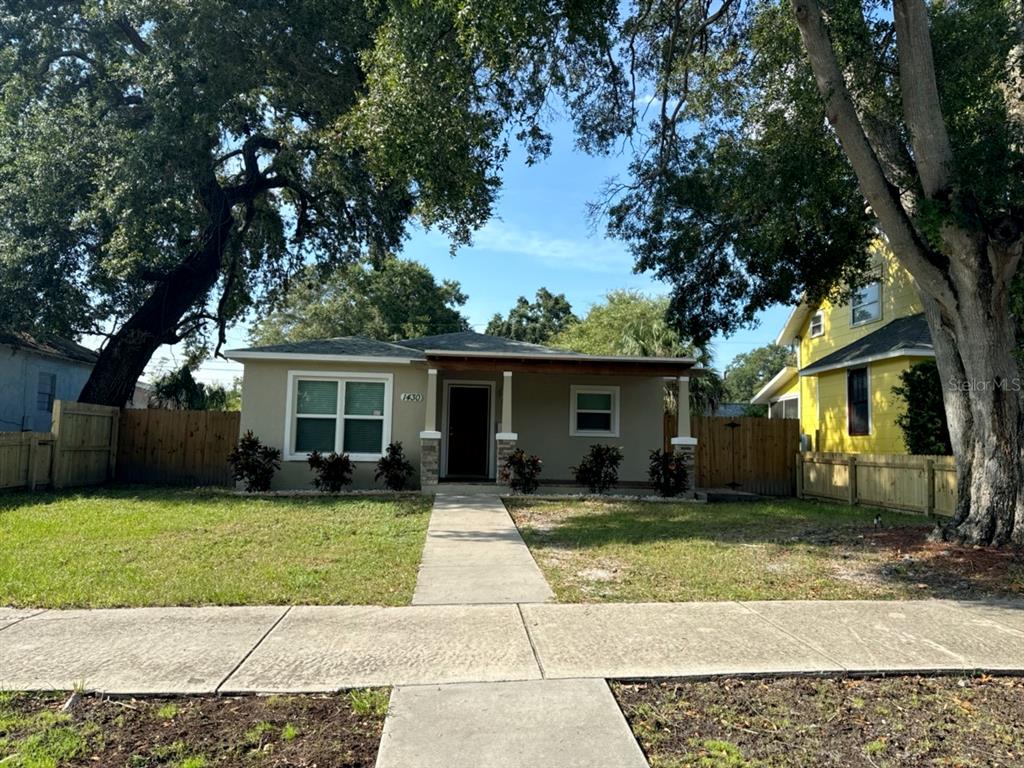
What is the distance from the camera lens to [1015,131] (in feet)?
26.4

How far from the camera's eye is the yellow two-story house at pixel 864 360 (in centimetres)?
1402

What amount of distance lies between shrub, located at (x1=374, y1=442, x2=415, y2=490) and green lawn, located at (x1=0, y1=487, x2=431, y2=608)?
1587mm

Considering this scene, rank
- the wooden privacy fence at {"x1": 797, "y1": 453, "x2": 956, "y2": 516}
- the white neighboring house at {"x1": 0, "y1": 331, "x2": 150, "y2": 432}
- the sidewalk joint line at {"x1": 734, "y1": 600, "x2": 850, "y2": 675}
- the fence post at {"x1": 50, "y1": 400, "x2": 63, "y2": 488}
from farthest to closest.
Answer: the white neighboring house at {"x1": 0, "y1": 331, "x2": 150, "y2": 432}
the fence post at {"x1": 50, "y1": 400, "x2": 63, "y2": 488}
the wooden privacy fence at {"x1": 797, "y1": 453, "x2": 956, "y2": 516}
the sidewalk joint line at {"x1": 734, "y1": 600, "x2": 850, "y2": 675}

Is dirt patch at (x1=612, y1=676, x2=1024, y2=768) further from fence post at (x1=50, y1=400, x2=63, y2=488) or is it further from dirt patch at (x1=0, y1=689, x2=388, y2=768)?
fence post at (x1=50, y1=400, x2=63, y2=488)

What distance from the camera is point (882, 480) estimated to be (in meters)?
12.3

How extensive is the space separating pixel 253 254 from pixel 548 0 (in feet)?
45.1

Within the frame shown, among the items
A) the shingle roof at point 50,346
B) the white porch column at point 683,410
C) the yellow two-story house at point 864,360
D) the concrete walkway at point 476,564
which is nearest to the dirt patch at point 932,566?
the concrete walkway at point 476,564

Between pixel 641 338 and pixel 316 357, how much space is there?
1154cm

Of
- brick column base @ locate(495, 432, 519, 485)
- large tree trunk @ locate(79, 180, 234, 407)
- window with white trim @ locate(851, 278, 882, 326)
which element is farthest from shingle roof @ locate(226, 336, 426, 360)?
window with white trim @ locate(851, 278, 882, 326)

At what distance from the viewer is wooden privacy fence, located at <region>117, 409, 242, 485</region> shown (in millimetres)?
15633

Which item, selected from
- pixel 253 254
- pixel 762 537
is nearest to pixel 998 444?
pixel 762 537

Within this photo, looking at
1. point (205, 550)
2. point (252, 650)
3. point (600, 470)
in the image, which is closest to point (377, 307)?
point (600, 470)

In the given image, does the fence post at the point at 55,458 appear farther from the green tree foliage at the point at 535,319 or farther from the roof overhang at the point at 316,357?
the green tree foliage at the point at 535,319

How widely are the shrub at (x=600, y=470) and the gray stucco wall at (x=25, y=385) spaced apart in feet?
48.9
